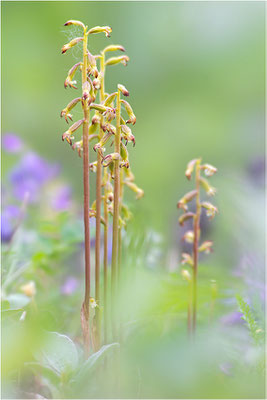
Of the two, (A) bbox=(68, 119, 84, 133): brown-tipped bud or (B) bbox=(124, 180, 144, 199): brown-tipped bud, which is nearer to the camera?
(A) bbox=(68, 119, 84, 133): brown-tipped bud

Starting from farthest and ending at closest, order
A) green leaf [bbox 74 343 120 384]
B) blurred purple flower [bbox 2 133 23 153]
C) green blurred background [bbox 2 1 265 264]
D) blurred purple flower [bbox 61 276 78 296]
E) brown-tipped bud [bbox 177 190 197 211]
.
A: 1. green blurred background [bbox 2 1 265 264]
2. blurred purple flower [bbox 2 133 23 153]
3. blurred purple flower [bbox 61 276 78 296]
4. brown-tipped bud [bbox 177 190 197 211]
5. green leaf [bbox 74 343 120 384]

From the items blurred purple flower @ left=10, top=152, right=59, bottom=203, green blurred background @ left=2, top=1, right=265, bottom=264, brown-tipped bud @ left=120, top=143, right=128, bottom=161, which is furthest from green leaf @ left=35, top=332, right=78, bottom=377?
green blurred background @ left=2, top=1, right=265, bottom=264

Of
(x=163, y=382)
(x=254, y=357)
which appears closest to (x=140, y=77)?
(x=254, y=357)

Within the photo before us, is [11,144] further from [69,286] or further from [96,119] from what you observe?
[96,119]

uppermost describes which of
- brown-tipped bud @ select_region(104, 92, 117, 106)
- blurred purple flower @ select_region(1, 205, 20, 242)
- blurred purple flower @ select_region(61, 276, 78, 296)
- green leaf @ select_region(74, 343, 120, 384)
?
brown-tipped bud @ select_region(104, 92, 117, 106)

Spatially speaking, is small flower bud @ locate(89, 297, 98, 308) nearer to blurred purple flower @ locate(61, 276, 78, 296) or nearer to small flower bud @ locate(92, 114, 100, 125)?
small flower bud @ locate(92, 114, 100, 125)

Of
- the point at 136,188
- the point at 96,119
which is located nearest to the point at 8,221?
the point at 136,188

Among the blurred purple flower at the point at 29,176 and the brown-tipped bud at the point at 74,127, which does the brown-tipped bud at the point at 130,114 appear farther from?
the blurred purple flower at the point at 29,176

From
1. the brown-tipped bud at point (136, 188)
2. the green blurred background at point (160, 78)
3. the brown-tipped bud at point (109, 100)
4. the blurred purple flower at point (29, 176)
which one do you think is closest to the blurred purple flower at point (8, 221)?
the blurred purple flower at point (29, 176)
